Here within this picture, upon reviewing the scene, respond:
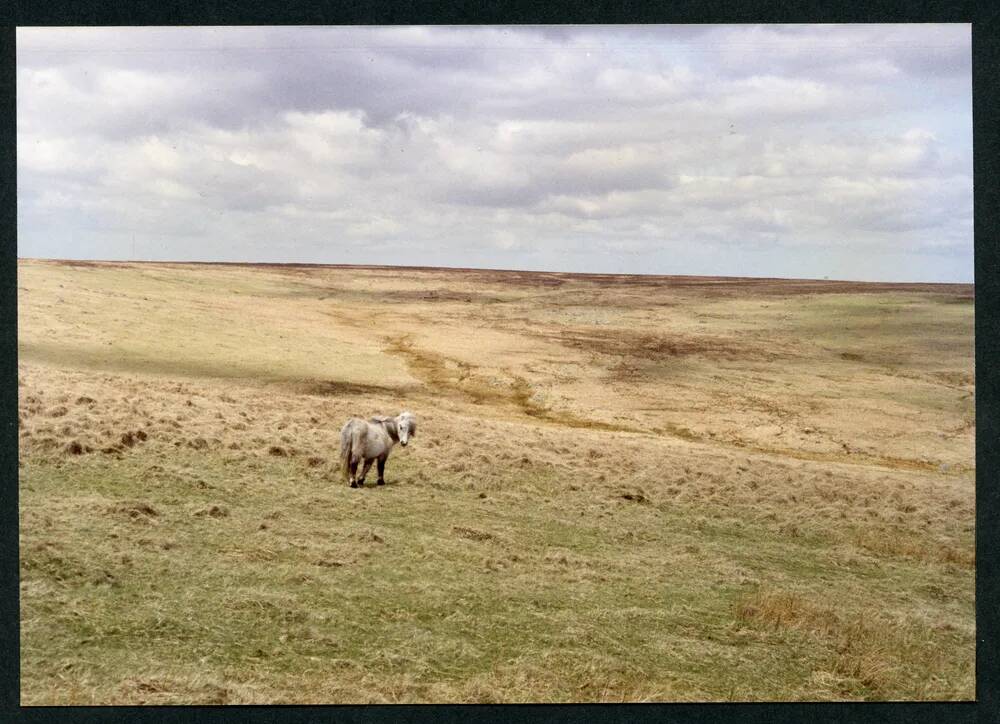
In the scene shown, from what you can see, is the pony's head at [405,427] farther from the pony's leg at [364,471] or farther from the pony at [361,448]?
the pony's leg at [364,471]

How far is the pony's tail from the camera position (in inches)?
610

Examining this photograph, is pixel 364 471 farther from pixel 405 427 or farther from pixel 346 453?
pixel 405 427

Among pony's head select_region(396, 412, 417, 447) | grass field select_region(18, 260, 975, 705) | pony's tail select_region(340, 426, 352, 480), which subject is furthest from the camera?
pony's head select_region(396, 412, 417, 447)

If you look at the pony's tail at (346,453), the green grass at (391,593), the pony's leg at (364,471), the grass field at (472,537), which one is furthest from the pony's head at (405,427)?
the green grass at (391,593)

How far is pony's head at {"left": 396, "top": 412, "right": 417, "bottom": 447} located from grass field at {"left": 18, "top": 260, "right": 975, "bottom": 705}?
768mm

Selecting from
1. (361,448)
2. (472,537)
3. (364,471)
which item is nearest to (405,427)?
(361,448)

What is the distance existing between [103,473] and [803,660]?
12.0m

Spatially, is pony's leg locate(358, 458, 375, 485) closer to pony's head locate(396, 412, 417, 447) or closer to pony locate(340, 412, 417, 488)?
pony locate(340, 412, 417, 488)

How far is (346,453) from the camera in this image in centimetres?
1558

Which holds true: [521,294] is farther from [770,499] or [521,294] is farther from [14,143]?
[14,143]

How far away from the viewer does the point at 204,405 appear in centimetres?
1884

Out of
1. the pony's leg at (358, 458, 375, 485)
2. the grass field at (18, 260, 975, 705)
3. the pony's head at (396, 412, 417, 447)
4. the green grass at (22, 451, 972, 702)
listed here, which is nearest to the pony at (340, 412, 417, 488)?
the pony's leg at (358, 458, 375, 485)

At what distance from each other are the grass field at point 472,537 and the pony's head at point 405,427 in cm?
77

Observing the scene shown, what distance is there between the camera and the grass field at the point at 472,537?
9688mm
